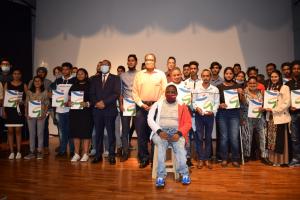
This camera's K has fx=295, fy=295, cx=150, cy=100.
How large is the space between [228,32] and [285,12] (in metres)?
1.48

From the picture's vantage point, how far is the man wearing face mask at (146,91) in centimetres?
457

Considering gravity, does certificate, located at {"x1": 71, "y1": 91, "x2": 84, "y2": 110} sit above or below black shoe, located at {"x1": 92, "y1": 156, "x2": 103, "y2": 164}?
above

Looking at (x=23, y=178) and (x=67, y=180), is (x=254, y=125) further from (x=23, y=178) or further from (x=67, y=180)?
(x=23, y=178)

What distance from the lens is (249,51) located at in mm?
7676

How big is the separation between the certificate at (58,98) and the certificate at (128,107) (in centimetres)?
116

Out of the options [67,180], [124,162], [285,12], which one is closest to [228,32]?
[285,12]

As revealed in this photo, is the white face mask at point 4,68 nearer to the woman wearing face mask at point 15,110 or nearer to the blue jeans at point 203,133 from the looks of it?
the woman wearing face mask at point 15,110

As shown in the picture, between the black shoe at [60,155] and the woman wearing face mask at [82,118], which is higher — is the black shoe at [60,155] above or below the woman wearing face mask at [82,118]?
below

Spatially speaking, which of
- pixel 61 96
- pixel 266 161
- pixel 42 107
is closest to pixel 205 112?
pixel 266 161

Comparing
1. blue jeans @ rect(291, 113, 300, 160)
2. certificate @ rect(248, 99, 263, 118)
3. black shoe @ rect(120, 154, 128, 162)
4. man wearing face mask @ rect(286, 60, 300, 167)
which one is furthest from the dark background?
blue jeans @ rect(291, 113, 300, 160)

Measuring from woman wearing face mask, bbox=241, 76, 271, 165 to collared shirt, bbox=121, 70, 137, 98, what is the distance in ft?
6.33

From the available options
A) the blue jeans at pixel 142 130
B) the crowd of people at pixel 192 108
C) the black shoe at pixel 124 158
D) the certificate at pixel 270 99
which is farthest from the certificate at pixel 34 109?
the certificate at pixel 270 99

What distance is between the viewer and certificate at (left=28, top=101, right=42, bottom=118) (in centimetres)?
513

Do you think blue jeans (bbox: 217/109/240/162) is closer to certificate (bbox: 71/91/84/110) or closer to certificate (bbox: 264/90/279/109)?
certificate (bbox: 264/90/279/109)
